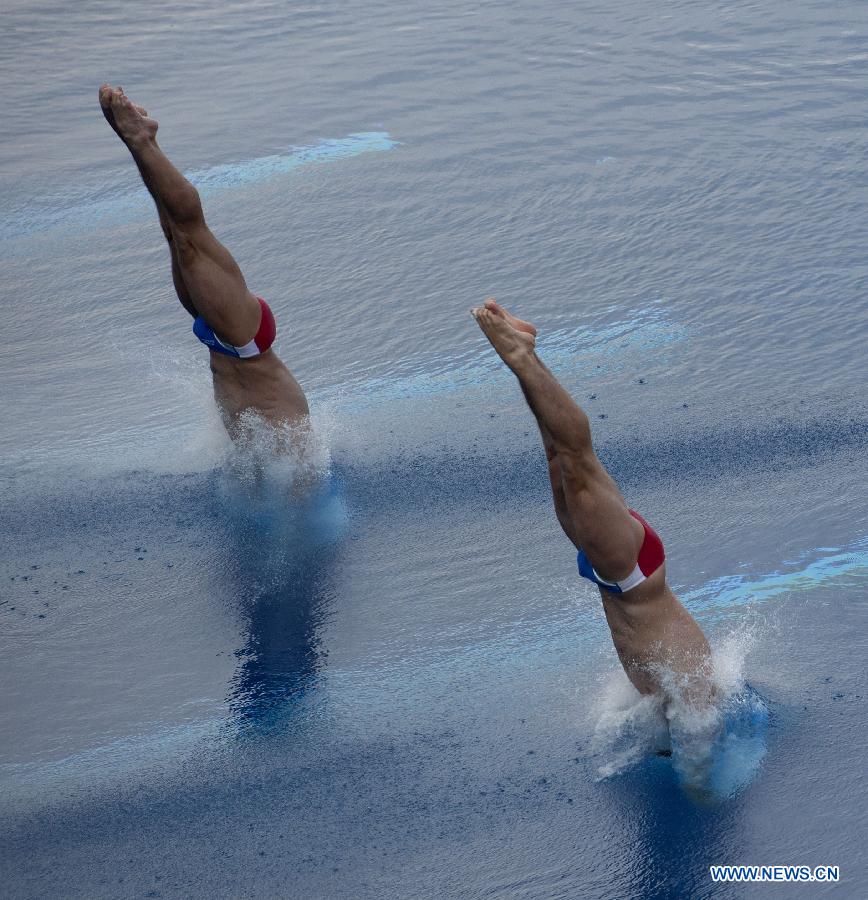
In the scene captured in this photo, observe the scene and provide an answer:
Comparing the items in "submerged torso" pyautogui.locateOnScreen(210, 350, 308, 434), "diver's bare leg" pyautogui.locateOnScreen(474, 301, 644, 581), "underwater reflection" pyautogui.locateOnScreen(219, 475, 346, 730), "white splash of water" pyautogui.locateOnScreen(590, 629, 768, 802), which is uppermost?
"diver's bare leg" pyautogui.locateOnScreen(474, 301, 644, 581)

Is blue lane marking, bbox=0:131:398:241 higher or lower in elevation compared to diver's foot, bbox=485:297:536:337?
lower

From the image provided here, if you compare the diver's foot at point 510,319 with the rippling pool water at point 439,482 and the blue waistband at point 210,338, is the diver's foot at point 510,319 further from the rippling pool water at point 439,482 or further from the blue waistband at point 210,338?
the blue waistband at point 210,338

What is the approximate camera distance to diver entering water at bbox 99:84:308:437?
579 centimetres

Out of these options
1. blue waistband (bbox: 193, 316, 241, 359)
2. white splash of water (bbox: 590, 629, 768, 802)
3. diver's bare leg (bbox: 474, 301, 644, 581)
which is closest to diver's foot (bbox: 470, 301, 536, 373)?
diver's bare leg (bbox: 474, 301, 644, 581)

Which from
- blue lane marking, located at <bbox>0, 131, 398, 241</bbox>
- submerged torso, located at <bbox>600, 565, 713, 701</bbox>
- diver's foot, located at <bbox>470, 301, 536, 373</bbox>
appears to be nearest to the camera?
diver's foot, located at <bbox>470, 301, 536, 373</bbox>

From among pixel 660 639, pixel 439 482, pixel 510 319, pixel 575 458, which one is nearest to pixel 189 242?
pixel 439 482

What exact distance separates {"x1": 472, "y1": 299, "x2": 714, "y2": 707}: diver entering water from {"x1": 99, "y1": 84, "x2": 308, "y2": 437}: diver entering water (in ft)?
7.29

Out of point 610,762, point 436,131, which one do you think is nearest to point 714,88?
point 436,131

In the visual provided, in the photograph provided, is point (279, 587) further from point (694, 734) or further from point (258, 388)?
point (694, 734)

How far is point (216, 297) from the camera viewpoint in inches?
239

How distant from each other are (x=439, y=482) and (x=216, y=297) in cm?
174

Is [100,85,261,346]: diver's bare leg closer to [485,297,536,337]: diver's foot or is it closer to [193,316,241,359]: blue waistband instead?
[193,316,241,359]: blue waistband

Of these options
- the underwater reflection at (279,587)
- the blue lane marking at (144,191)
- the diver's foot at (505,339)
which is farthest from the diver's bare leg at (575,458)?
the blue lane marking at (144,191)

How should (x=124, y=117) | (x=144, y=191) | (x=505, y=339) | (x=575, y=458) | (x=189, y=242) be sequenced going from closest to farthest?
(x=505, y=339)
(x=575, y=458)
(x=124, y=117)
(x=189, y=242)
(x=144, y=191)
